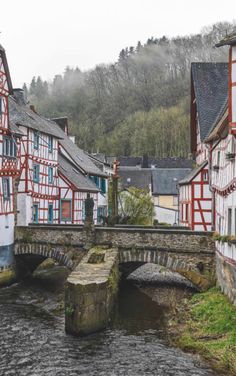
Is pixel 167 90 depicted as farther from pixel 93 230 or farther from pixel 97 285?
pixel 97 285

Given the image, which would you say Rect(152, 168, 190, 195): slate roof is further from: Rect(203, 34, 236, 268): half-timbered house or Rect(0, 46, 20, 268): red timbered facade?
Rect(0, 46, 20, 268): red timbered facade

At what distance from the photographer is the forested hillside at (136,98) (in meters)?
97.1

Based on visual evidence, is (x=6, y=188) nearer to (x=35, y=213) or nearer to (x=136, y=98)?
(x=35, y=213)

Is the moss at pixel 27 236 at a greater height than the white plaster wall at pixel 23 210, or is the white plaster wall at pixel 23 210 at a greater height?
the white plaster wall at pixel 23 210

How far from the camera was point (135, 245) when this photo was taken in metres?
24.3

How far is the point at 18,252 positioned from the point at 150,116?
74.5m

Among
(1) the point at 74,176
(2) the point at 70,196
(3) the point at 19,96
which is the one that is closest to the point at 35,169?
(2) the point at 70,196

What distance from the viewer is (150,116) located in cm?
9956

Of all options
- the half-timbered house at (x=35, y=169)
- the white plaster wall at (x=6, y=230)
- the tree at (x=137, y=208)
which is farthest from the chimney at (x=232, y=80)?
the tree at (x=137, y=208)

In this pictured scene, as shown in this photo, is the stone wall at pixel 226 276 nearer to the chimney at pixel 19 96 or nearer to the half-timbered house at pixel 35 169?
the half-timbered house at pixel 35 169

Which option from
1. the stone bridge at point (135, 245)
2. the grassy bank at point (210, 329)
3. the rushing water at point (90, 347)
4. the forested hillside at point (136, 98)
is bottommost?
the rushing water at point (90, 347)

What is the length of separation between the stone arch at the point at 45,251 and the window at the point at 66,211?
12.0 meters

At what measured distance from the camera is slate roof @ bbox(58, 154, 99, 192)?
132 ft

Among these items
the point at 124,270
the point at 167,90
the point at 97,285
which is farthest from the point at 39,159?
the point at 167,90
